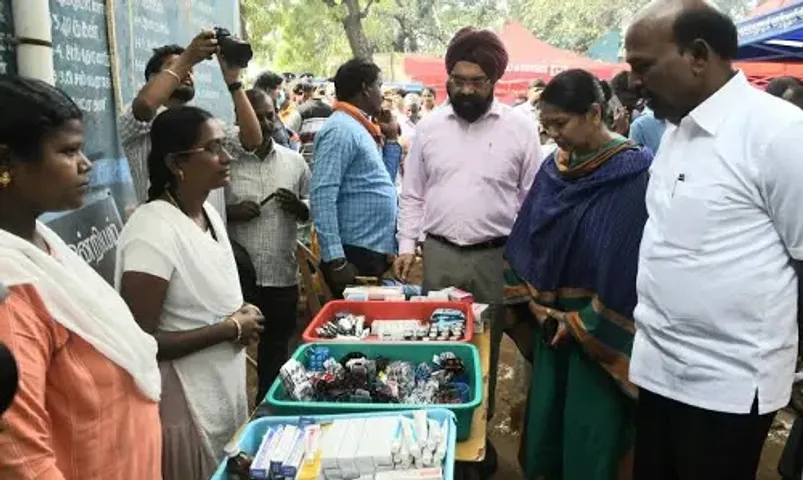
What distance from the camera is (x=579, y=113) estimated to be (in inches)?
87.5

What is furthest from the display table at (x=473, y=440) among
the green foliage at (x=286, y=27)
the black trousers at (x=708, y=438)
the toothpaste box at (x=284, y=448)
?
the green foliage at (x=286, y=27)

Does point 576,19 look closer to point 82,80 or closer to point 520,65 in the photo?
point 520,65

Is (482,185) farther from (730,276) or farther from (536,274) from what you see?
(730,276)

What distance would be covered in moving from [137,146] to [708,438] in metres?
1.97

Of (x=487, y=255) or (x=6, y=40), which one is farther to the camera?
(x=487, y=255)

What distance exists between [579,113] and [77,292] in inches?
64.9

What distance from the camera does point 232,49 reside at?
262 centimetres

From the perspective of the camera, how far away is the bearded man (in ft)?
9.32

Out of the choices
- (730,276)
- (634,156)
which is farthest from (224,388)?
(634,156)

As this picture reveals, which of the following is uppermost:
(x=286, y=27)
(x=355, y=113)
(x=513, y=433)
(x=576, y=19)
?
(x=576, y=19)

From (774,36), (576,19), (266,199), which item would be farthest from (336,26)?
(266,199)

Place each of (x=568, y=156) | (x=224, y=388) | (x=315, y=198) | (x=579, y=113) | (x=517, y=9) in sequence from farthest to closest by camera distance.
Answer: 1. (x=517, y=9)
2. (x=315, y=198)
3. (x=568, y=156)
4. (x=579, y=113)
5. (x=224, y=388)

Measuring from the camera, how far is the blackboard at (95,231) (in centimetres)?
204

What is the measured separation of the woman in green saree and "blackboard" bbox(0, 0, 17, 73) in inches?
63.4
